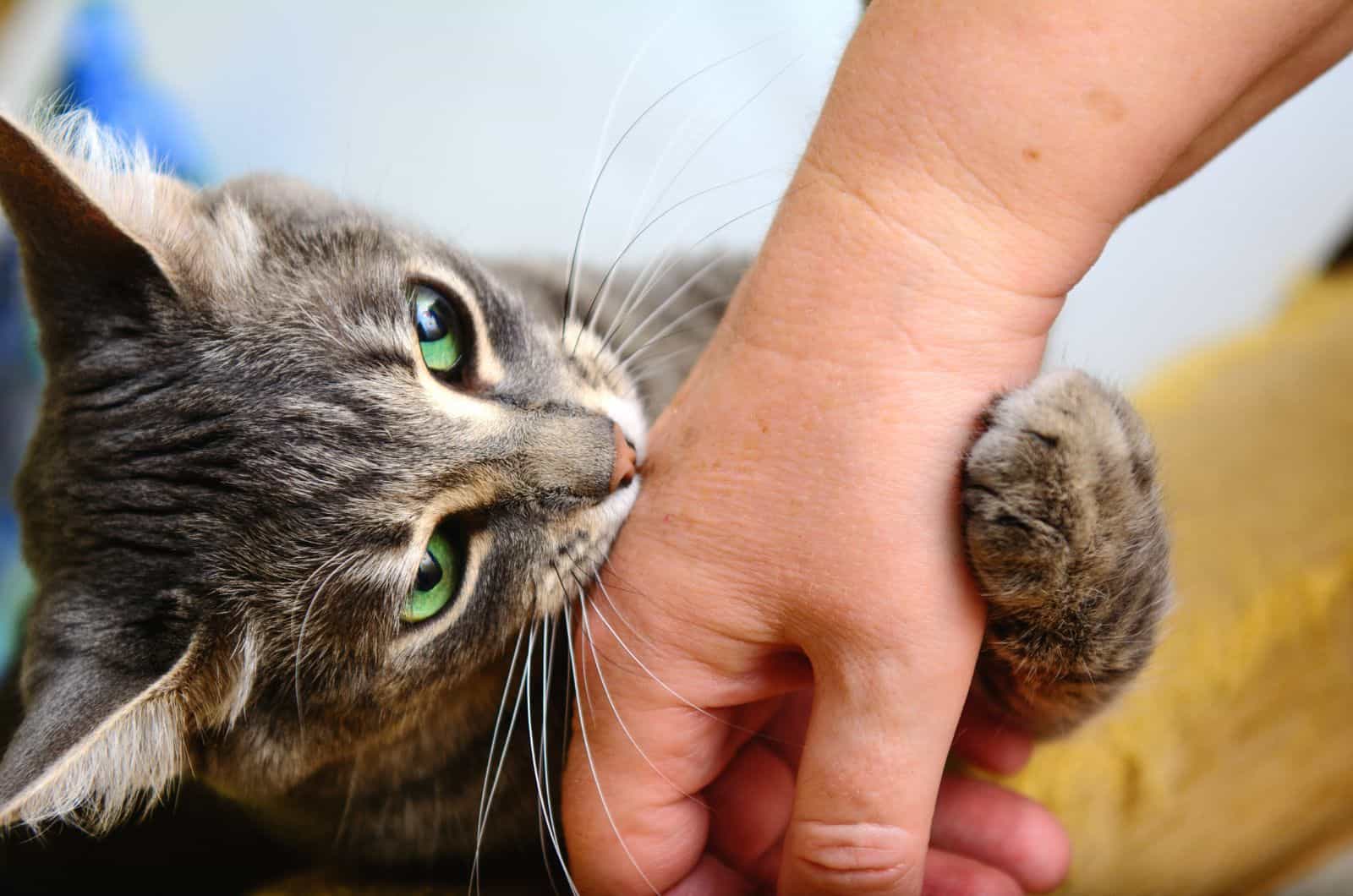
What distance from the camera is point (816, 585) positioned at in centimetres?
74

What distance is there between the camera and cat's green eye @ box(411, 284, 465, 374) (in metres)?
0.98

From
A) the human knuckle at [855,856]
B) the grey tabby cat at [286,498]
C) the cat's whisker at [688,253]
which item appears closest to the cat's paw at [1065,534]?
the grey tabby cat at [286,498]

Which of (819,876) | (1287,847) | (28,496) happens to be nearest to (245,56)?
(28,496)

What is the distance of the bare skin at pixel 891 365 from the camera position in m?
0.71

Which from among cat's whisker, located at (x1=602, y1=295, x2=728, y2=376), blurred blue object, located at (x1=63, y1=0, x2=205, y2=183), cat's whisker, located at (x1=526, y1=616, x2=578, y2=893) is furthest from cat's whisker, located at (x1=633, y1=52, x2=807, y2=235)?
blurred blue object, located at (x1=63, y1=0, x2=205, y2=183)

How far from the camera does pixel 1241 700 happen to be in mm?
1263

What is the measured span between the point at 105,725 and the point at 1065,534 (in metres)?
0.78

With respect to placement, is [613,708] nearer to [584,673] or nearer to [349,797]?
[584,673]

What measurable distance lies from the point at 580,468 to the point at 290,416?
0.27 m

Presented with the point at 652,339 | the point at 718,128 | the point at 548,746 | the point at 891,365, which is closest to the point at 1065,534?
the point at 891,365

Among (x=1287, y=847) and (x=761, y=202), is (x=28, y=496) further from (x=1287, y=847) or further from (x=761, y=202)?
(x=1287, y=847)

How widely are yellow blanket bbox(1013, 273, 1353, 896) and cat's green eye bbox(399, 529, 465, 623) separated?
0.69 meters

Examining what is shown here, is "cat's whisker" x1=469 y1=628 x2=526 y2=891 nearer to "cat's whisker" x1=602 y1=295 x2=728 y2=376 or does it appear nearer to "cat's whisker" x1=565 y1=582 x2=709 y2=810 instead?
"cat's whisker" x1=565 y1=582 x2=709 y2=810

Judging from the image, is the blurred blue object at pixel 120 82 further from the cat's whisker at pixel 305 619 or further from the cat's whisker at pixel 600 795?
the cat's whisker at pixel 600 795
